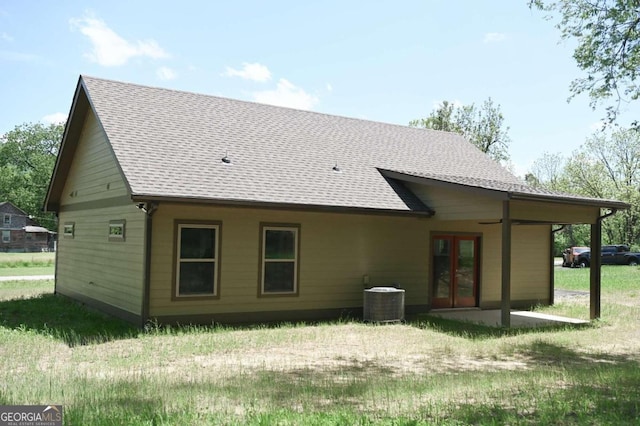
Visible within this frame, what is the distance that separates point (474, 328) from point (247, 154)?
22.1 ft

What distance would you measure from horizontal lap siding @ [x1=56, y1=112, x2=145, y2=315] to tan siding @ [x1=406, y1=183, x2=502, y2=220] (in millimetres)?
7076

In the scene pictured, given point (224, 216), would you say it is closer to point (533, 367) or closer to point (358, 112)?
point (533, 367)

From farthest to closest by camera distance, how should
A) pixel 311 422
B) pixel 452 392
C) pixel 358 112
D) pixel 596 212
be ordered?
pixel 358 112 < pixel 596 212 < pixel 452 392 < pixel 311 422

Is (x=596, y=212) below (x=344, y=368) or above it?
above

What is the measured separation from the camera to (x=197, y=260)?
11.7m

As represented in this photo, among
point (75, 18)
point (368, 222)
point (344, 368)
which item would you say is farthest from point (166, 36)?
point (344, 368)

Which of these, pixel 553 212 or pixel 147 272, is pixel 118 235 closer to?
pixel 147 272

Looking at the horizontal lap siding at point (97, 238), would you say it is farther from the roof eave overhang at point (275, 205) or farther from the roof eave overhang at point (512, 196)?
the roof eave overhang at point (512, 196)

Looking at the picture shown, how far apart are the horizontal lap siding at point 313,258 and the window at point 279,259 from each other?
0.50 feet

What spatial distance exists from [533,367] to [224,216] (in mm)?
6789

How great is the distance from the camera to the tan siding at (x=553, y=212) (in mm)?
12156

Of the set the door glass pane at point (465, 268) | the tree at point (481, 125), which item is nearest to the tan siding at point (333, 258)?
the door glass pane at point (465, 268)

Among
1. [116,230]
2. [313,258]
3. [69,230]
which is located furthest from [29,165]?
[313,258]

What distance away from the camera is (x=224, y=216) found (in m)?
12.0
